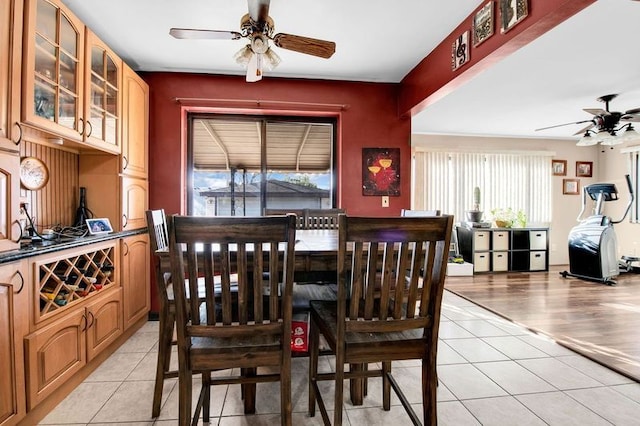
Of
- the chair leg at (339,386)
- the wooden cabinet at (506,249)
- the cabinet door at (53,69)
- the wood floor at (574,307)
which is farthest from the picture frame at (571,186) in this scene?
the cabinet door at (53,69)

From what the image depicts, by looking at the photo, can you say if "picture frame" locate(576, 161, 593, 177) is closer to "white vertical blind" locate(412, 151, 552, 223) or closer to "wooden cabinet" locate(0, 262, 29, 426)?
"white vertical blind" locate(412, 151, 552, 223)

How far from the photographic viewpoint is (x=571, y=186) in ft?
20.6

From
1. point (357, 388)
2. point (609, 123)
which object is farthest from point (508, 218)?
point (357, 388)

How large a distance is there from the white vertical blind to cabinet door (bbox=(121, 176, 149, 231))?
4267 mm

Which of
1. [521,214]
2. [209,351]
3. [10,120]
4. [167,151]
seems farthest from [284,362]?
[521,214]

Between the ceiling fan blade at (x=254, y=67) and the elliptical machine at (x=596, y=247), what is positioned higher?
the ceiling fan blade at (x=254, y=67)

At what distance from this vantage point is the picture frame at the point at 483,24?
213 cm

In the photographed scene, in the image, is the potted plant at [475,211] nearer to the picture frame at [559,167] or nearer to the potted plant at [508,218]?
Result: the potted plant at [508,218]

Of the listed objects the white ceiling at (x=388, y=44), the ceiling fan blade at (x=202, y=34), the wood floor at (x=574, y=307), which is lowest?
the wood floor at (x=574, y=307)

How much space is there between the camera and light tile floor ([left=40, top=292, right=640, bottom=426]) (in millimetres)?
1718

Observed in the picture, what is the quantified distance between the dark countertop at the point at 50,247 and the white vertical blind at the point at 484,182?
4.76 metres

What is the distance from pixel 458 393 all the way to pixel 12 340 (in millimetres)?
2278

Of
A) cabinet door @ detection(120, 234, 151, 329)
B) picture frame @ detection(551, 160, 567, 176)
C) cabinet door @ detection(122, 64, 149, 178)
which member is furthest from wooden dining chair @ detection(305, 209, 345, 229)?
picture frame @ detection(551, 160, 567, 176)

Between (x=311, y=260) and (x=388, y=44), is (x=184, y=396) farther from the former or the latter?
(x=388, y=44)
